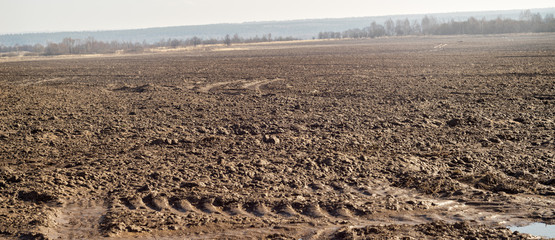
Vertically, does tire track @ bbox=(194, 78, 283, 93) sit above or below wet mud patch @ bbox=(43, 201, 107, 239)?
above

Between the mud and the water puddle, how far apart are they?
148mm

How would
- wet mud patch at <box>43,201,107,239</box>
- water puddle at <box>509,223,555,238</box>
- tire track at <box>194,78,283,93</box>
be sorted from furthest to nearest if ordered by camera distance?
tire track at <box>194,78,283,93</box> < wet mud patch at <box>43,201,107,239</box> < water puddle at <box>509,223,555,238</box>

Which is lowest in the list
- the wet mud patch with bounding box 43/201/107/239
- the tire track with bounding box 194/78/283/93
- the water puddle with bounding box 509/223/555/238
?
the water puddle with bounding box 509/223/555/238

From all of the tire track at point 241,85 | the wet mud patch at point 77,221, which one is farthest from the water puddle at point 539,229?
the tire track at point 241,85

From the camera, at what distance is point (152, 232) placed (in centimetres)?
639

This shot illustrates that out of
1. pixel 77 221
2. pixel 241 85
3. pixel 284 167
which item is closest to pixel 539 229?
pixel 284 167

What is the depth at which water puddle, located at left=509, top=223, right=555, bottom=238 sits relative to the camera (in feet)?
20.2

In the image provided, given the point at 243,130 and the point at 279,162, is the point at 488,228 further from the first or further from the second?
the point at 243,130

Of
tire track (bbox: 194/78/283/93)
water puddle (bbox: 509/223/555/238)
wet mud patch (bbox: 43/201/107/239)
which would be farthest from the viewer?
tire track (bbox: 194/78/283/93)

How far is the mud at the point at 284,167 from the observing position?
6641mm

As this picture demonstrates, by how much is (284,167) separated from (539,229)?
4217 millimetres

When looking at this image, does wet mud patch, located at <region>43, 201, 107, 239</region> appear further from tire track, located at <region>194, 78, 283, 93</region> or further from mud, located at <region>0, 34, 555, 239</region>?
tire track, located at <region>194, 78, 283, 93</region>

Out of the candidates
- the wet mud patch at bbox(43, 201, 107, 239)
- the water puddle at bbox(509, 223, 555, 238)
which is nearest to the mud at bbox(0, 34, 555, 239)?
A: the wet mud patch at bbox(43, 201, 107, 239)

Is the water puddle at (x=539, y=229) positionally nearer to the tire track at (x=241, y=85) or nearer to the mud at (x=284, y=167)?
the mud at (x=284, y=167)
